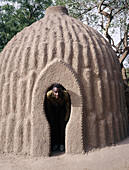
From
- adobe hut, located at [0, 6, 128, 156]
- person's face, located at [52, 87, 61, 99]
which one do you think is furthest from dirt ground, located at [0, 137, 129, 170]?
person's face, located at [52, 87, 61, 99]

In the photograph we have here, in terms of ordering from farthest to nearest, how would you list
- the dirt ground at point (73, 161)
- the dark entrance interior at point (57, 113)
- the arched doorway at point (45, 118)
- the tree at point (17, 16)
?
1. the tree at point (17, 16)
2. the dark entrance interior at point (57, 113)
3. the arched doorway at point (45, 118)
4. the dirt ground at point (73, 161)

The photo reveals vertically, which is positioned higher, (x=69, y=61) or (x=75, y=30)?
(x=75, y=30)

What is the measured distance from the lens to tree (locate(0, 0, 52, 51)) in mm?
12023

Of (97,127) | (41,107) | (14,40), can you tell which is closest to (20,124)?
(41,107)

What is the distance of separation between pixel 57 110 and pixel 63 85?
84 cm

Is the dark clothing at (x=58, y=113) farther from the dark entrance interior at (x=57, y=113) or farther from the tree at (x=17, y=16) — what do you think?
the tree at (x=17, y=16)

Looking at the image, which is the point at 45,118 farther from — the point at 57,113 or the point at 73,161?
the point at 73,161

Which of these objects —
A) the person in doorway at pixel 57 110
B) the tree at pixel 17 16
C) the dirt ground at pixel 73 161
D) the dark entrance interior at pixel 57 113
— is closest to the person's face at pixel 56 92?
the person in doorway at pixel 57 110

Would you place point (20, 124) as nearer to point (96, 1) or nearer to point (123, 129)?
point (123, 129)

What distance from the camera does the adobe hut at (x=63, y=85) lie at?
3.21 metres

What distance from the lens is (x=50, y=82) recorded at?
3295 millimetres

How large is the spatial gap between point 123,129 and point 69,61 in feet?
7.33

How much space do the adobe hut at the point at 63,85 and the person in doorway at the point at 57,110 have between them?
0.21 metres

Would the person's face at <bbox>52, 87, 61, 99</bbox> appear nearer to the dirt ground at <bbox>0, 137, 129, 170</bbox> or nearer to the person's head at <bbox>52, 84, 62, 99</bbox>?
the person's head at <bbox>52, 84, 62, 99</bbox>
